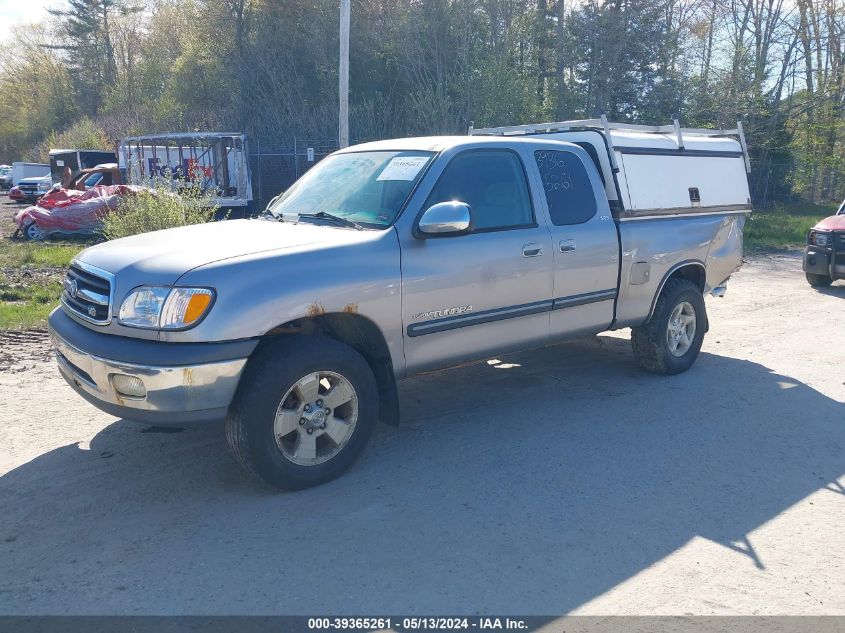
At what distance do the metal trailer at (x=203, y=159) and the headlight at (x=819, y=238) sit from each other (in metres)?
14.5

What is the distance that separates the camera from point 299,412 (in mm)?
4266

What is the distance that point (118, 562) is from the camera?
3555 mm

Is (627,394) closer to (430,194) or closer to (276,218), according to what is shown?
(430,194)

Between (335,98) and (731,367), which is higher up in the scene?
(335,98)

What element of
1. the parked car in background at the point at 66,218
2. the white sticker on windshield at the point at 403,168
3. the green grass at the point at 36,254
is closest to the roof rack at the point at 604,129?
the white sticker on windshield at the point at 403,168

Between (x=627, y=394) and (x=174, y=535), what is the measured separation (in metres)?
3.88

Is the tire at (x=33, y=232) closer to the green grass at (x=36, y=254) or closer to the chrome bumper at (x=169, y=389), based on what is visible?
the green grass at (x=36, y=254)

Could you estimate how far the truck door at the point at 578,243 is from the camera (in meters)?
5.54

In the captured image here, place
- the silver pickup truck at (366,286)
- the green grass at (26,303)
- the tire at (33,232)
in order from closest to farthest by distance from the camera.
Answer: the silver pickup truck at (366,286)
the green grass at (26,303)
the tire at (33,232)

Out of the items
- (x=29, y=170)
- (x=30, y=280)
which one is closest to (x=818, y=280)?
(x=30, y=280)

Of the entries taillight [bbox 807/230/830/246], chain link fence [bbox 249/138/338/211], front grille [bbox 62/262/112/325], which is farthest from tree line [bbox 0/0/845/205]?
front grille [bbox 62/262/112/325]

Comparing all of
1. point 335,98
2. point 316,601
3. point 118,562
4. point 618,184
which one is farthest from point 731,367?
point 335,98

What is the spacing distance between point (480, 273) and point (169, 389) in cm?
212

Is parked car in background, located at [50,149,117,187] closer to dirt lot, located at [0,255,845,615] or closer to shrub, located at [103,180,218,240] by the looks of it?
shrub, located at [103,180,218,240]
